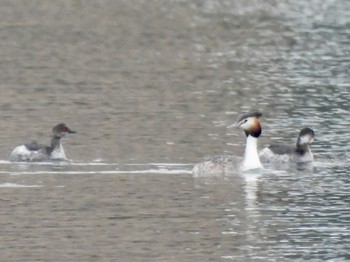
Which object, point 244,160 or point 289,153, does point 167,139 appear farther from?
point 244,160

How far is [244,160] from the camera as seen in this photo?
27.8 metres

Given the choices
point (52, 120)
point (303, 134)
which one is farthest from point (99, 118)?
point (303, 134)

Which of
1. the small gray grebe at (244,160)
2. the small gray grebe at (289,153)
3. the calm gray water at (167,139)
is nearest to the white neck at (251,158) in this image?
the small gray grebe at (244,160)

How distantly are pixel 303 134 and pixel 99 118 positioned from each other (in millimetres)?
6162

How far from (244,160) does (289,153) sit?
177 centimetres

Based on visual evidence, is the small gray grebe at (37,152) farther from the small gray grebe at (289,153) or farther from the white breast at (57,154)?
the small gray grebe at (289,153)

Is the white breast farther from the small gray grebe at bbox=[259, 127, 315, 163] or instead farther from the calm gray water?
the small gray grebe at bbox=[259, 127, 315, 163]

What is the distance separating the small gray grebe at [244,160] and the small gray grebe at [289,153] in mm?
951

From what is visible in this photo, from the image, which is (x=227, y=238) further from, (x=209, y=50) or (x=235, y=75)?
(x=209, y=50)

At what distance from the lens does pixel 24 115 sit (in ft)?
114

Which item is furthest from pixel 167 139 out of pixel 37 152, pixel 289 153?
pixel 37 152

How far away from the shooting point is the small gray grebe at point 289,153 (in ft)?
95.6

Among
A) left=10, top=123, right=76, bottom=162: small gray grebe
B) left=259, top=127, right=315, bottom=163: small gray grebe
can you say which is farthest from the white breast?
left=259, top=127, right=315, bottom=163: small gray grebe

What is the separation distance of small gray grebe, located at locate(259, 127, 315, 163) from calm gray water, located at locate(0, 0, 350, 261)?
0.36m
